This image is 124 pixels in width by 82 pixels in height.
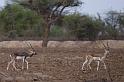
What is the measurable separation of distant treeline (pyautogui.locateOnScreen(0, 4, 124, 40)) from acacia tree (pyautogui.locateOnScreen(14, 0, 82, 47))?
615 centimetres

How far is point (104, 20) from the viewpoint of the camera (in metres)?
46.0

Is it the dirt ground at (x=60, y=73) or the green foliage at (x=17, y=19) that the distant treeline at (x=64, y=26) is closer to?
the green foliage at (x=17, y=19)

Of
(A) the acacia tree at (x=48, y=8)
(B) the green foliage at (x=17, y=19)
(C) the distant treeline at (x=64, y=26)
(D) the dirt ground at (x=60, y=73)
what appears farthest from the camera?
(B) the green foliage at (x=17, y=19)

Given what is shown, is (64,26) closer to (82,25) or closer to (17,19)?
(82,25)

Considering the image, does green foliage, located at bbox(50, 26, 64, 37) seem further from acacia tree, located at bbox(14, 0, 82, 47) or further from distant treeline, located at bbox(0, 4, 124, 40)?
acacia tree, located at bbox(14, 0, 82, 47)

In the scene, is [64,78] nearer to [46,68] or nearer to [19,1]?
[46,68]

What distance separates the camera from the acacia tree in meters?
33.5

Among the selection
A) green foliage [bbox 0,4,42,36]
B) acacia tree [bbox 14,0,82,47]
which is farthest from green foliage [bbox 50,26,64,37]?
acacia tree [bbox 14,0,82,47]

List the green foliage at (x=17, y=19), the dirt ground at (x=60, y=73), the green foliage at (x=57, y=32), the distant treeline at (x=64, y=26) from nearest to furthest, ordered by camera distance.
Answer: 1. the dirt ground at (x=60, y=73)
2. the distant treeline at (x=64, y=26)
3. the green foliage at (x=57, y=32)
4. the green foliage at (x=17, y=19)

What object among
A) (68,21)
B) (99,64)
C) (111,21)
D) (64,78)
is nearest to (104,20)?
(111,21)

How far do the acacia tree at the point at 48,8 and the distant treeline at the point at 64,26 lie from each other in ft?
20.2

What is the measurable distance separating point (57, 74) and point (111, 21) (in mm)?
32448

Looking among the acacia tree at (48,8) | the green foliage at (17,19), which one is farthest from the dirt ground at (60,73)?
the green foliage at (17,19)

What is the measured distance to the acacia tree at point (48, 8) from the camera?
33.5 meters
